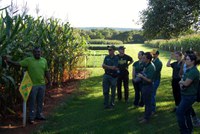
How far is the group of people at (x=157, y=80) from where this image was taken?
6375 mm

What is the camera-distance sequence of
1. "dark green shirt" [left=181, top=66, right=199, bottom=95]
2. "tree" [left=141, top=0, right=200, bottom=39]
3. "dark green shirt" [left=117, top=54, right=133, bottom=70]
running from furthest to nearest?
"tree" [left=141, top=0, right=200, bottom=39]
"dark green shirt" [left=117, top=54, right=133, bottom=70]
"dark green shirt" [left=181, top=66, right=199, bottom=95]

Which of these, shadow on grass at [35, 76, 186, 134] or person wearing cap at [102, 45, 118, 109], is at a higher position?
person wearing cap at [102, 45, 118, 109]

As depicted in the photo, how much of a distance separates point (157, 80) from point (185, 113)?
2.58m

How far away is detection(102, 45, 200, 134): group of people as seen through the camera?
6375 millimetres

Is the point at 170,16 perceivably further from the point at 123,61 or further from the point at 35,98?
the point at 35,98

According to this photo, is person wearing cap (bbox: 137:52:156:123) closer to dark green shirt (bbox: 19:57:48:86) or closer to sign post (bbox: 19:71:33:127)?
dark green shirt (bbox: 19:57:48:86)

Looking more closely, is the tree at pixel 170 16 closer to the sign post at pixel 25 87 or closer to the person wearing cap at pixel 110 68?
the person wearing cap at pixel 110 68

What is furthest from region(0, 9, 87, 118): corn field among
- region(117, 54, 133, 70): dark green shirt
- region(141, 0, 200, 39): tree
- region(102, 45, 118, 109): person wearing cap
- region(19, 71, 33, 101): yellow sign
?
region(141, 0, 200, 39): tree

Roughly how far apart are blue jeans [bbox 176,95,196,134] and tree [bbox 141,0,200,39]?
9.66 meters

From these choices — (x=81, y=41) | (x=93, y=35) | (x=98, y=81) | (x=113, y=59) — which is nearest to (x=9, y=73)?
(x=113, y=59)

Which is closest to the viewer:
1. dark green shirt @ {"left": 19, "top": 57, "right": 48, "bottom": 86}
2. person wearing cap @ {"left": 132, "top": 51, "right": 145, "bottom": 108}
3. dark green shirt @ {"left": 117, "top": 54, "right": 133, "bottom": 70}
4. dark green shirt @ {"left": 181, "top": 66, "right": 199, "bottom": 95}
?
dark green shirt @ {"left": 181, "top": 66, "right": 199, "bottom": 95}

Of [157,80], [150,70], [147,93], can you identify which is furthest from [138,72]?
[150,70]

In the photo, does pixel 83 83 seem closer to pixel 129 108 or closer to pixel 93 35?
pixel 129 108

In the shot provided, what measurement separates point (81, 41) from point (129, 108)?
885 cm
